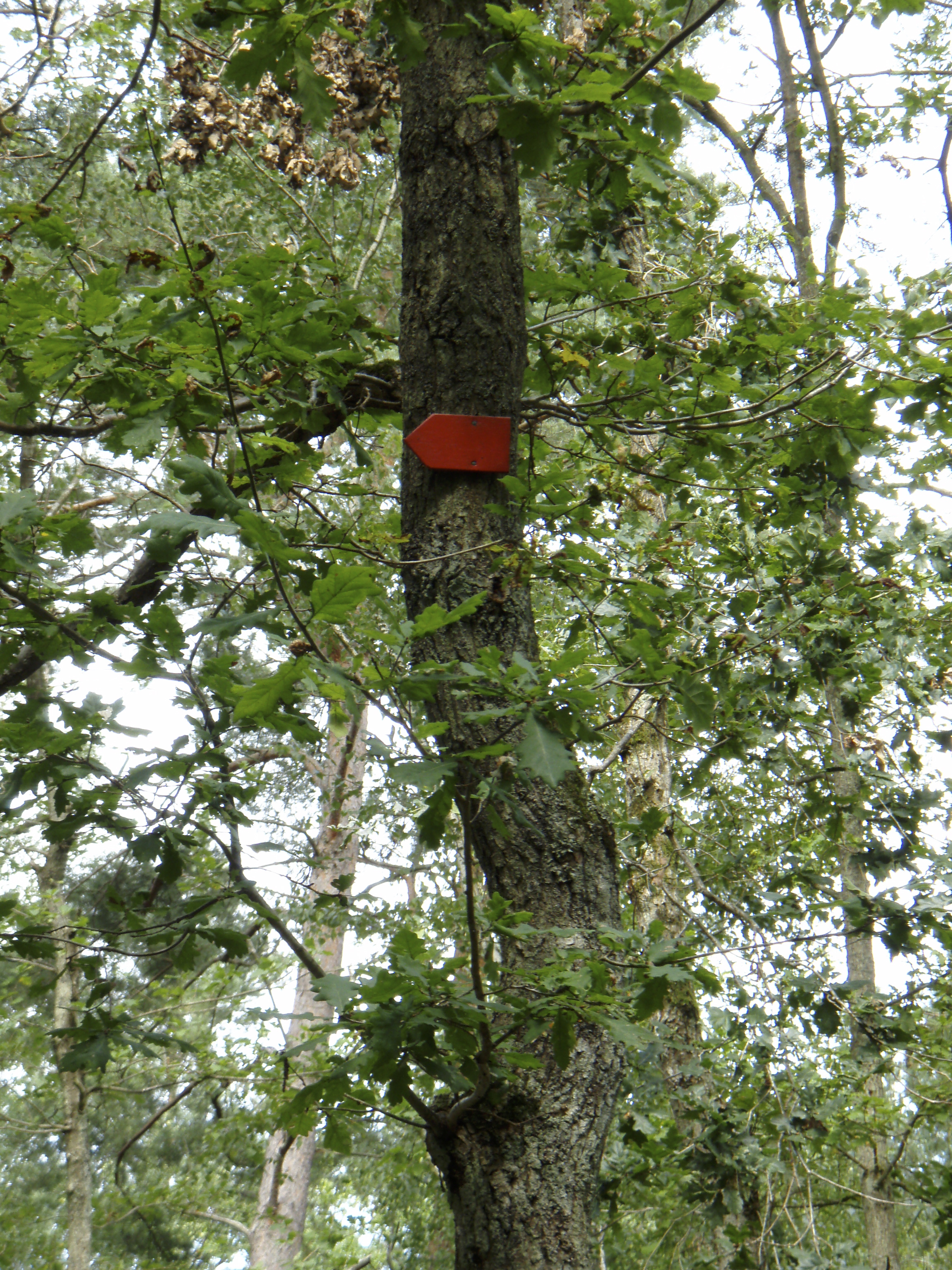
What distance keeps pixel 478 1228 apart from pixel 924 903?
1.93 meters

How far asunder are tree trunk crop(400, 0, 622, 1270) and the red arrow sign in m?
0.04

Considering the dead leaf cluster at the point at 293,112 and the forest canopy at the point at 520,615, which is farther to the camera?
the dead leaf cluster at the point at 293,112

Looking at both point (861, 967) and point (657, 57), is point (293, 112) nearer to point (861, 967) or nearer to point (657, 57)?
point (657, 57)

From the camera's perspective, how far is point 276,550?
1336 millimetres

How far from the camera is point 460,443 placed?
7.09ft

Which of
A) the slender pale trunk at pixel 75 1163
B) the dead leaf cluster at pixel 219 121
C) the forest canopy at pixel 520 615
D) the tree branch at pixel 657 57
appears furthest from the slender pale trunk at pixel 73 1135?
the tree branch at pixel 657 57

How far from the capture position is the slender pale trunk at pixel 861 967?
135 inches

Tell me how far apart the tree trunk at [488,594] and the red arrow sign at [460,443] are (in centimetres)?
4

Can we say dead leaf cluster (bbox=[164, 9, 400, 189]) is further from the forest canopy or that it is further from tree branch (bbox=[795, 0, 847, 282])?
tree branch (bbox=[795, 0, 847, 282])

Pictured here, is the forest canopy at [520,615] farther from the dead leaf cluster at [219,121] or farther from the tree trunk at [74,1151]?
the tree trunk at [74,1151]

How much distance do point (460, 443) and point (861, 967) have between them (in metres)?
4.00

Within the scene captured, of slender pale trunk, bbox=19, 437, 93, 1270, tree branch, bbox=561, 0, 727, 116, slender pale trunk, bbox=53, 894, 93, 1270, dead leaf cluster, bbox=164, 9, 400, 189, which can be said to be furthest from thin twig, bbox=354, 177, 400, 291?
slender pale trunk, bbox=53, 894, 93, 1270

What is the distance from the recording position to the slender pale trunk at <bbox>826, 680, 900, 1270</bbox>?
343 cm

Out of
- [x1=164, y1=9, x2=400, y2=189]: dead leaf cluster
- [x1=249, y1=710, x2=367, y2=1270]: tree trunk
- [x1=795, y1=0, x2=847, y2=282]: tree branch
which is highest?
[x1=795, y1=0, x2=847, y2=282]: tree branch
